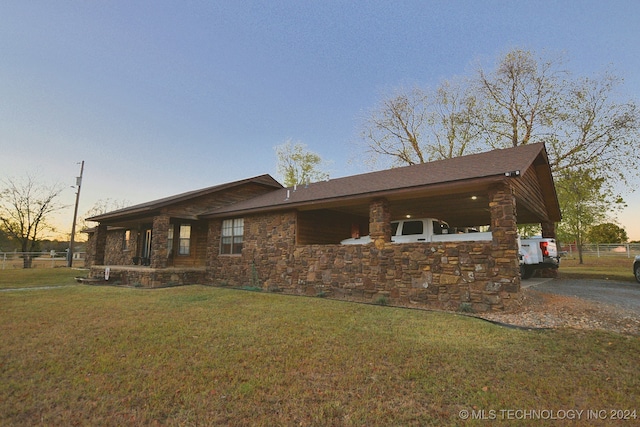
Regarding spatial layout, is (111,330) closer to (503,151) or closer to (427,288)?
(427,288)

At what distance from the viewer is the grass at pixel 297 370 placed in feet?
9.30

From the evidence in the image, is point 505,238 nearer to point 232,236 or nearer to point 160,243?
point 232,236

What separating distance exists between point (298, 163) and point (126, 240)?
689 inches

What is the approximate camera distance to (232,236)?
13648 millimetres

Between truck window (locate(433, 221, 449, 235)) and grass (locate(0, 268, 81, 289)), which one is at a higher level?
truck window (locate(433, 221, 449, 235))

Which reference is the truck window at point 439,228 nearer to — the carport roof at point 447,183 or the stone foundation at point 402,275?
the carport roof at point 447,183

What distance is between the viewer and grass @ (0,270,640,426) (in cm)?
283

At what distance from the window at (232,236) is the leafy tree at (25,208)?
24839 mm

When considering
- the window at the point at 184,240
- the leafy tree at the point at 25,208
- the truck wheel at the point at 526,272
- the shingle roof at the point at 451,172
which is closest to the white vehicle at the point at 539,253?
the truck wheel at the point at 526,272

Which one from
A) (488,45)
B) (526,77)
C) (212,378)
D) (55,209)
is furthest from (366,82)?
(55,209)

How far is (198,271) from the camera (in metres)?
14.0

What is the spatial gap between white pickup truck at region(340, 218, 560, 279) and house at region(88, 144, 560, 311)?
2.63 ft

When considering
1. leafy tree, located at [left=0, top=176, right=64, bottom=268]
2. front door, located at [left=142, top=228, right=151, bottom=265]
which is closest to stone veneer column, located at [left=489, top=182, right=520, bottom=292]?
front door, located at [left=142, top=228, right=151, bottom=265]

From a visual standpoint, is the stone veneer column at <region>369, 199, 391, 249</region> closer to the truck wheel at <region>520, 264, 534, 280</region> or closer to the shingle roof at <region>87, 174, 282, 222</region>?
the truck wheel at <region>520, 264, 534, 280</region>
